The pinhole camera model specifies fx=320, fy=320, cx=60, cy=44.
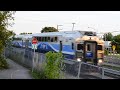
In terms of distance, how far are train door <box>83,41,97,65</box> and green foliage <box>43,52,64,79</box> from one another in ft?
26.9

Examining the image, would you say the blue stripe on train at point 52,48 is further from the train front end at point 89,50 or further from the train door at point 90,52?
the train door at point 90,52

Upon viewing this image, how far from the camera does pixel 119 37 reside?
10312 centimetres

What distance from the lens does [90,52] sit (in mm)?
26734

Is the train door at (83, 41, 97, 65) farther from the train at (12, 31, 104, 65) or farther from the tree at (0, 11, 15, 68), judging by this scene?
the tree at (0, 11, 15, 68)

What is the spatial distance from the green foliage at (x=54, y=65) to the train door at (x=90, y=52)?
8186 mm

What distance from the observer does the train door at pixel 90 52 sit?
26328 millimetres

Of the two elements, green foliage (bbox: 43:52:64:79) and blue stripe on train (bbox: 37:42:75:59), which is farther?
blue stripe on train (bbox: 37:42:75:59)

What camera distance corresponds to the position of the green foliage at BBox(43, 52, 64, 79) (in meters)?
16.9

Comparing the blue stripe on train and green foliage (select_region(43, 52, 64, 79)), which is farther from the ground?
the blue stripe on train

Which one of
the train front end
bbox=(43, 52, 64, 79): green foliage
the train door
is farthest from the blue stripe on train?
bbox=(43, 52, 64, 79): green foliage

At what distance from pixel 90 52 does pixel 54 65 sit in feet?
31.2

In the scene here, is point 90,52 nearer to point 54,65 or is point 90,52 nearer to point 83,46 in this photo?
point 83,46
